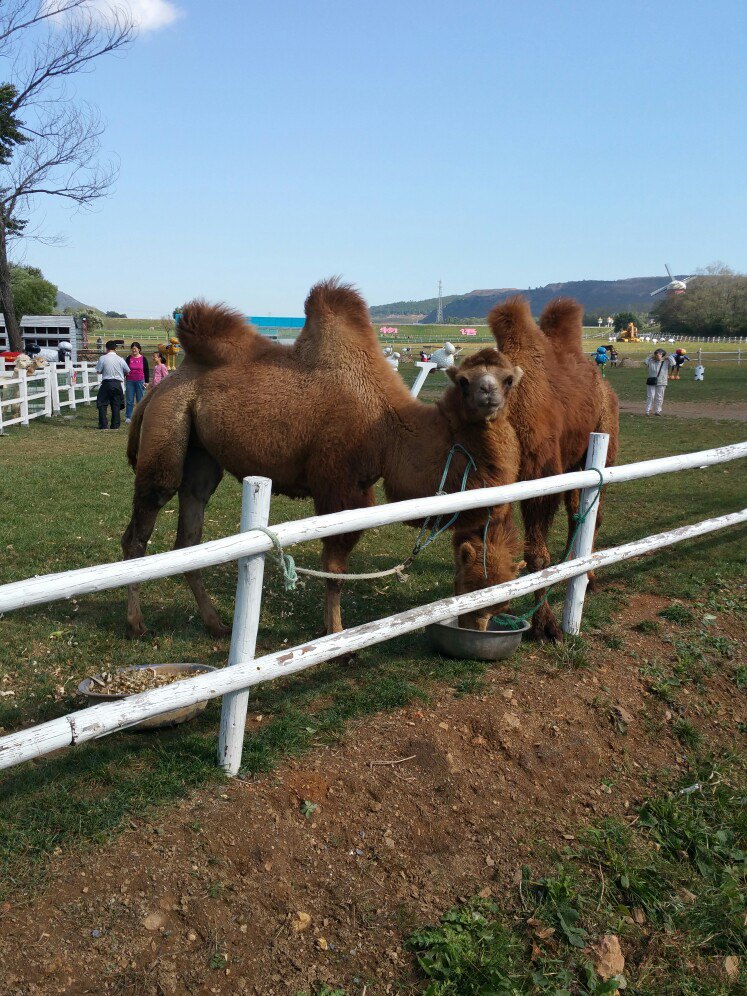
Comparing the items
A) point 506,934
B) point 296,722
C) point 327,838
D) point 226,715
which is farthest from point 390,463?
point 506,934

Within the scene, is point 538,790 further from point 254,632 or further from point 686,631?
point 686,631

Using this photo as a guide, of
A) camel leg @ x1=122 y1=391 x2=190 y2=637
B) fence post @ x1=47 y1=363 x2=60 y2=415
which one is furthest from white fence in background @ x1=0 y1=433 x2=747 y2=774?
fence post @ x1=47 y1=363 x2=60 y2=415

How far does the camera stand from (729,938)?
3.35 meters

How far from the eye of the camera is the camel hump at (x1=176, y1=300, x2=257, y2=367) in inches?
237

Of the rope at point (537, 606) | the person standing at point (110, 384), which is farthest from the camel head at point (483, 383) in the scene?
the person standing at point (110, 384)

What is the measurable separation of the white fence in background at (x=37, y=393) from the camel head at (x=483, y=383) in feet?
47.2

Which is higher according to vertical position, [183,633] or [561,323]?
[561,323]

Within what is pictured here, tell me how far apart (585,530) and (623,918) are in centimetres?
254

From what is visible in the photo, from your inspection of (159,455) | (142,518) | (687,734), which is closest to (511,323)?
(159,455)

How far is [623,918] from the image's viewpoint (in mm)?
3383

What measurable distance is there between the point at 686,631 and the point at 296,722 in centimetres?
311

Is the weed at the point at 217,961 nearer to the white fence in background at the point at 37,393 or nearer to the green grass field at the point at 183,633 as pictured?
the green grass field at the point at 183,633

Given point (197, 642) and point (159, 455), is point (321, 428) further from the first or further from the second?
point (197, 642)

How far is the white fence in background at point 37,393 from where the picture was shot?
18.3 metres
